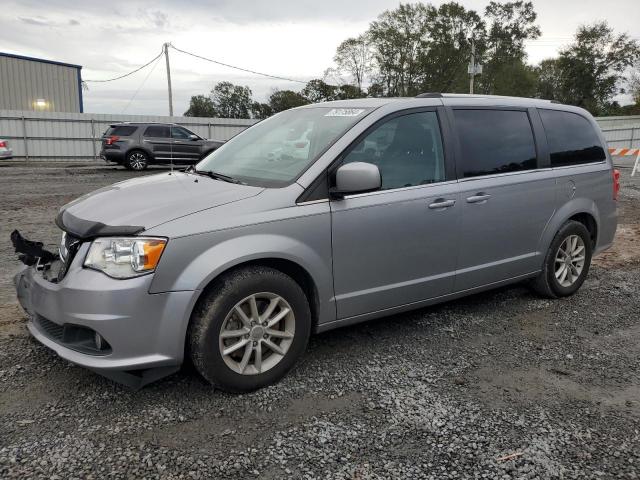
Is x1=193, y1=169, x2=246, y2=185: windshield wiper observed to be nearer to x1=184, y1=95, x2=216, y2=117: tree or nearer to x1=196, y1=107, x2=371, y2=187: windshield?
x1=196, y1=107, x2=371, y2=187: windshield

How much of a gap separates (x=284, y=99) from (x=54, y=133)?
46.5 m

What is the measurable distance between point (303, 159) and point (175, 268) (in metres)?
1.19

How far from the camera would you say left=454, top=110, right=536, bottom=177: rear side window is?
13.8 feet

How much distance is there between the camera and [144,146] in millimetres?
18219

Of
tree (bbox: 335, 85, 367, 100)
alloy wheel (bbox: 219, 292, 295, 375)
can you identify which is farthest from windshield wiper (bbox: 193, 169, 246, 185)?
tree (bbox: 335, 85, 367, 100)

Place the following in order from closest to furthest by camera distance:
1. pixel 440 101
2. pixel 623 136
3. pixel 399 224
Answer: pixel 399 224 → pixel 440 101 → pixel 623 136

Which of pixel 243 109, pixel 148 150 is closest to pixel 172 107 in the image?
pixel 148 150

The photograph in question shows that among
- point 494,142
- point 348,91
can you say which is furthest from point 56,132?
point 348,91

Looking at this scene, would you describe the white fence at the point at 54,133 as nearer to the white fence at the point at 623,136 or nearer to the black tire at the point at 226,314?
the black tire at the point at 226,314

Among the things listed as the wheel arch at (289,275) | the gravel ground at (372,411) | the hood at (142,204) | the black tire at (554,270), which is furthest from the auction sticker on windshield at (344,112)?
the black tire at (554,270)

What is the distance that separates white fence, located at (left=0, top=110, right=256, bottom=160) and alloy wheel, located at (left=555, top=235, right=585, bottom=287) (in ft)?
74.7

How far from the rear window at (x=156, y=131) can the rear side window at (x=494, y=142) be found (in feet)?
51.6

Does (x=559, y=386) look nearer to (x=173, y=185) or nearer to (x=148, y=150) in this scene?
(x=173, y=185)

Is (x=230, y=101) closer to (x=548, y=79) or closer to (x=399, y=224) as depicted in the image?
(x=548, y=79)
